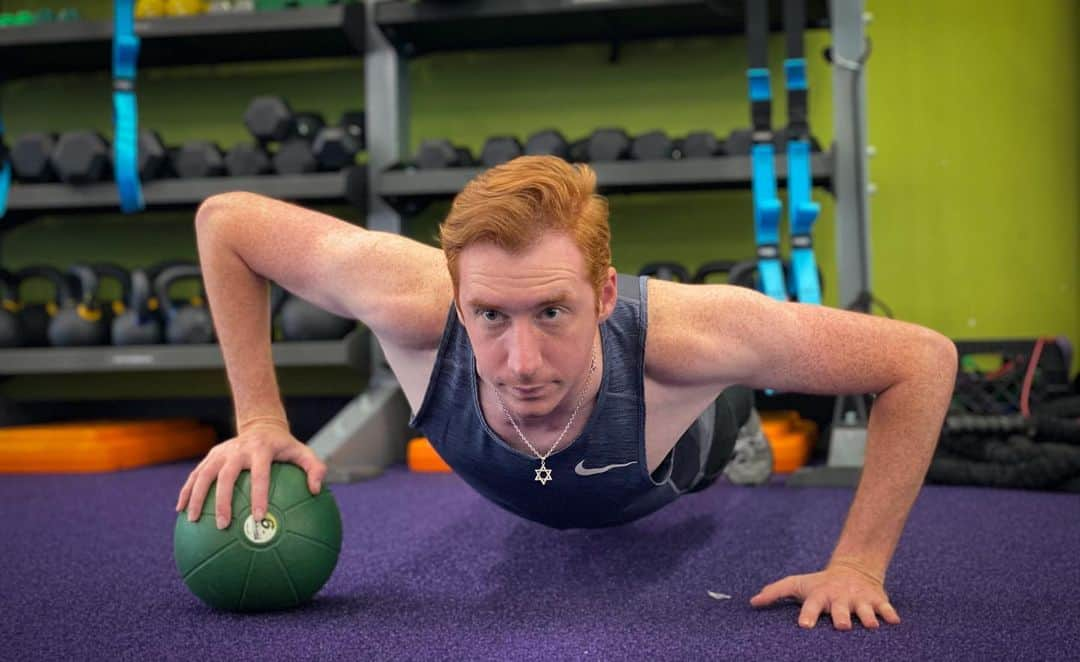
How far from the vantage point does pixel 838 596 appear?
1.56 metres

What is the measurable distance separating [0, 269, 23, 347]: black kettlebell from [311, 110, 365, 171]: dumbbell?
1242mm

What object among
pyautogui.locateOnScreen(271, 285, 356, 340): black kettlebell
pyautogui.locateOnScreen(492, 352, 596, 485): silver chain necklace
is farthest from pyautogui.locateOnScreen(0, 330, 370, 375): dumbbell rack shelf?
pyautogui.locateOnScreen(492, 352, 596, 485): silver chain necklace

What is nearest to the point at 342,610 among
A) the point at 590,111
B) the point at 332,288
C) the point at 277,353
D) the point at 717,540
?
the point at 332,288

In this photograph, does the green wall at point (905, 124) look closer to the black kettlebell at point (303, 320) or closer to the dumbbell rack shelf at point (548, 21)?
the dumbbell rack shelf at point (548, 21)

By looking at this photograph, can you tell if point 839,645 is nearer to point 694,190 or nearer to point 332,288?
point 332,288

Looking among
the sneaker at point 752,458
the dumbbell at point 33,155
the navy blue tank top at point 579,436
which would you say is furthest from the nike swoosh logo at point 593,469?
the dumbbell at point 33,155

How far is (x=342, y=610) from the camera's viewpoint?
1674mm

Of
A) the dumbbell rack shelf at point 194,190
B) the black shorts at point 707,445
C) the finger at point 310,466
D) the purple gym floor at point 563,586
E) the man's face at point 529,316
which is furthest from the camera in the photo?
the dumbbell rack shelf at point 194,190

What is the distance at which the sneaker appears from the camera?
293 centimetres

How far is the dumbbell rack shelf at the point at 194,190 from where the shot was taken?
12.0ft

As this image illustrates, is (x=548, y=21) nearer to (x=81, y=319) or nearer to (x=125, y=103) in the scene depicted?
(x=125, y=103)

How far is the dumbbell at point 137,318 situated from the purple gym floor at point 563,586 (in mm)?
979

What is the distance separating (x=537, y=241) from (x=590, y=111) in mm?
2907

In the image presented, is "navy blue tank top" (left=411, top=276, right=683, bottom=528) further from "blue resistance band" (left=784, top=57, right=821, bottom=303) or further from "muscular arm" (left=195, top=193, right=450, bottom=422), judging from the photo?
"blue resistance band" (left=784, top=57, right=821, bottom=303)
